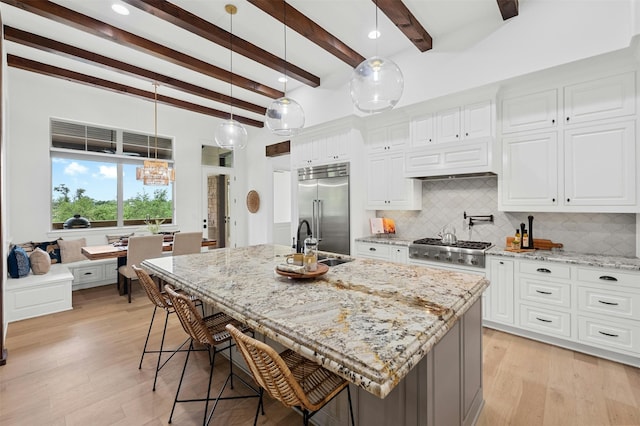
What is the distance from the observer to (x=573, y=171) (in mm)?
2885

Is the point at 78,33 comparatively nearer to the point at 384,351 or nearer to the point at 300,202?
the point at 300,202

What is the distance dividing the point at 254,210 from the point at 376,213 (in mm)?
3233

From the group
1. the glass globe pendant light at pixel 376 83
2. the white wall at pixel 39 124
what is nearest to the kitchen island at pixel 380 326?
the glass globe pendant light at pixel 376 83

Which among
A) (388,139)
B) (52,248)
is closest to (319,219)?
(388,139)

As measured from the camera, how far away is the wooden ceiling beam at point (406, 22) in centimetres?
268

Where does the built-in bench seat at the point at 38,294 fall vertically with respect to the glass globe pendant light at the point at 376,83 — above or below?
below

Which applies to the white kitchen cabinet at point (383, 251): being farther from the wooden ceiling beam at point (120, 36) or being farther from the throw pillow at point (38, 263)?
the throw pillow at point (38, 263)

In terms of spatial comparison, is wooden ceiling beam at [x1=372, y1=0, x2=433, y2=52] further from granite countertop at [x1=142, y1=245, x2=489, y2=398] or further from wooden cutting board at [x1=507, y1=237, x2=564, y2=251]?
wooden cutting board at [x1=507, y1=237, x2=564, y2=251]

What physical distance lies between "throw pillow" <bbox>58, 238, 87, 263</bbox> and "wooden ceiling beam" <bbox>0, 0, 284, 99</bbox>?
3320 mm

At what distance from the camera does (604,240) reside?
9.72 feet

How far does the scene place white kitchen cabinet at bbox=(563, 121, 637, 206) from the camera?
261 centimetres

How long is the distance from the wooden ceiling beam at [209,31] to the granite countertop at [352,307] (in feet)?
7.58

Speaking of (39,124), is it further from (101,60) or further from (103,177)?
(101,60)

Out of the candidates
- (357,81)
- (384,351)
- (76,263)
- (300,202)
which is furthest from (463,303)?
(76,263)
